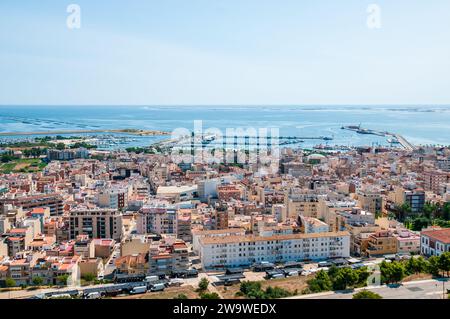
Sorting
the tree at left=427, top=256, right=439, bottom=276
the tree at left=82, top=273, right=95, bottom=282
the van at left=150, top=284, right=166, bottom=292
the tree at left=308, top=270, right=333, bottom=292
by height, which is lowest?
the tree at left=82, top=273, right=95, bottom=282

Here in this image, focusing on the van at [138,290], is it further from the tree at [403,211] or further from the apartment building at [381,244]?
the tree at [403,211]

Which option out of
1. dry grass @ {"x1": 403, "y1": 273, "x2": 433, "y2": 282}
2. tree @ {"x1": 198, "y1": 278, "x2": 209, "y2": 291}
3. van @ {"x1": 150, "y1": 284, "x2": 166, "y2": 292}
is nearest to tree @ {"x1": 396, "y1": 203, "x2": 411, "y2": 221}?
dry grass @ {"x1": 403, "y1": 273, "x2": 433, "y2": 282}

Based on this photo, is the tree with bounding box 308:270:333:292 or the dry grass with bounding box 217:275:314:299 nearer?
the tree with bounding box 308:270:333:292

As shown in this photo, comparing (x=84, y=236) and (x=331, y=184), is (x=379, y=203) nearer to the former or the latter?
(x=331, y=184)

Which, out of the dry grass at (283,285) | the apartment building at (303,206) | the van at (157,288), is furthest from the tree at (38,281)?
the apartment building at (303,206)

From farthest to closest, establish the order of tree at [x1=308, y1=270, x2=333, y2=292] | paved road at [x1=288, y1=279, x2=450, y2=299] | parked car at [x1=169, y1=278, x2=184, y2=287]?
parked car at [x1=169, y1=278, x2=184, y2=287], tree at [x1=308, y1=270, x2=333, y2=292], paved road at [x1=288, y1=279, x2=450, y2=299]

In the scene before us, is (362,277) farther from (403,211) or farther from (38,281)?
(403,211)

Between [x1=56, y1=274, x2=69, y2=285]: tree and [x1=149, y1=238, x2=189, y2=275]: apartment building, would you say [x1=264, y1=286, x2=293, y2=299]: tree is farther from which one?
[x1=56, y1=274, x2=69, y2=285]: tree
